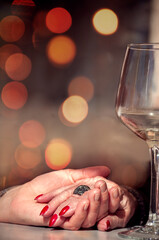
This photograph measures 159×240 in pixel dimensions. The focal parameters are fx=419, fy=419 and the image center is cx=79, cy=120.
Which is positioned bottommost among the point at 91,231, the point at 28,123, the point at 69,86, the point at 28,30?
the point at 91,231

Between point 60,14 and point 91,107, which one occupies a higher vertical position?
point 60,14

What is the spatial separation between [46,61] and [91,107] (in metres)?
0.20

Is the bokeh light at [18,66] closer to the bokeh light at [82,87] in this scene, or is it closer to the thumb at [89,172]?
the bokeh light at [82,87]

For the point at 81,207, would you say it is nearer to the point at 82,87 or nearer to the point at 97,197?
the point at 97,197

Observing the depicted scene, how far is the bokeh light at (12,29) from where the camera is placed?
1271 mm

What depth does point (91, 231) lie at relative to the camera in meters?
0.65

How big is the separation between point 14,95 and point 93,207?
27.5 inches

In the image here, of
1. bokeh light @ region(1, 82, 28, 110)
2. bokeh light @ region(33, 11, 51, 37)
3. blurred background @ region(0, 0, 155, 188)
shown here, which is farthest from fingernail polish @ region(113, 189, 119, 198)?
bokeh light @ region(33, 11, 51, 37)

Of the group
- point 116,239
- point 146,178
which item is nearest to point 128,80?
point 116,239

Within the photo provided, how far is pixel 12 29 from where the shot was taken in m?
1.28

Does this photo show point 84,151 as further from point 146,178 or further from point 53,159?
point 146,178

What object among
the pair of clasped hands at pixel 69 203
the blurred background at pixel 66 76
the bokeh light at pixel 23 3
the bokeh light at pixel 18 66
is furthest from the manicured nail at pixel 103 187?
the bokeh light at pixel 23 3

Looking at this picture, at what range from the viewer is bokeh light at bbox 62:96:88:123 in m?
1.26

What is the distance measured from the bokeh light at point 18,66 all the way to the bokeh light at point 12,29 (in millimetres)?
55
